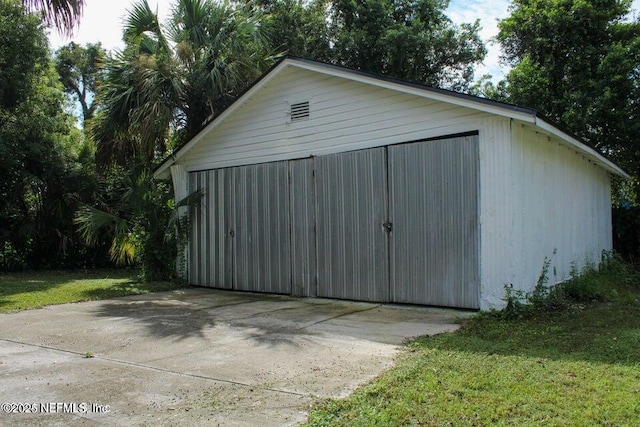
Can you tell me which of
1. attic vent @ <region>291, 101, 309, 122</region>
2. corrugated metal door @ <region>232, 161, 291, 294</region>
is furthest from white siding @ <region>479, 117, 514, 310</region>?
corrugated metal door @ <region>232, 161, 291, 294</region>

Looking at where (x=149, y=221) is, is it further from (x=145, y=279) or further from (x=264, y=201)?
(x=264, y=201)

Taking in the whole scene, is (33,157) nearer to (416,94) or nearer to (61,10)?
(61,10)

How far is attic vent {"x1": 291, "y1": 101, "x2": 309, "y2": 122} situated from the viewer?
982 cm

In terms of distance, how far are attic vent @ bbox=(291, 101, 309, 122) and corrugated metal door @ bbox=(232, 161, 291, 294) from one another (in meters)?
0.91

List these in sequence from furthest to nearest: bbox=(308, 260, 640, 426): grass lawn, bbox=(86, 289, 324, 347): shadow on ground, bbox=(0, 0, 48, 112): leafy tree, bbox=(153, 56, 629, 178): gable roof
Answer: bbox=(0, 0, 48, 112): leafy tree, bbox=(153, 56, 629, 178): gable roof, bbox=(86, 289, 324, 347): shadow on ground, bbox=(308, 260, 640, 426): grass lawn

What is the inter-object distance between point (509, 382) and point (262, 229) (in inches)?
274

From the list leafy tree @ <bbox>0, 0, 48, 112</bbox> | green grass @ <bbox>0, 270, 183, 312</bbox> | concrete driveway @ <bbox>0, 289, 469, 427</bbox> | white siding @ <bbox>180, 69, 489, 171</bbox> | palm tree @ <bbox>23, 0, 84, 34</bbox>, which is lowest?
concrete driveway @ <bbox>0, 289, 469, 427</bbox>

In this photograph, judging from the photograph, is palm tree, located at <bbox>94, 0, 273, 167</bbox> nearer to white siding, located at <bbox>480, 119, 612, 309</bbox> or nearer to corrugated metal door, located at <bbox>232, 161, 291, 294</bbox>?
corrugated metal door, located at <bbox>232, 161, 291, 294</bbox>

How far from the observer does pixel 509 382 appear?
4.30m

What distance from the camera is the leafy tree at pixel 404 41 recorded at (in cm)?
2050

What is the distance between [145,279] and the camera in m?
12.3

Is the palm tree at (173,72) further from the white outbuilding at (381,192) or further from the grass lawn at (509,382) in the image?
the grass lawn at (509,382)

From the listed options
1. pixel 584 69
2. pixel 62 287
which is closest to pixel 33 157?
pixel 62 287

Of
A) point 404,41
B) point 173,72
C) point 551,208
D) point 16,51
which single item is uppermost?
point 404,41
